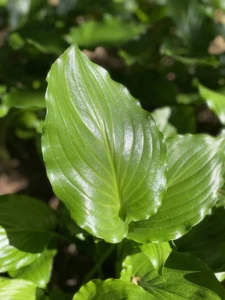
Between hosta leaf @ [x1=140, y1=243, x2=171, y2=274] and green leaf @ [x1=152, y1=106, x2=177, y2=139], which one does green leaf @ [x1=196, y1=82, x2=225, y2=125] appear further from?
hosta leaf @ [x1=140, y1=243, x2=171, y2=274]

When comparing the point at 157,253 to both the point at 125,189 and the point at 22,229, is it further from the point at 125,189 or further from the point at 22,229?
the point at 22,229

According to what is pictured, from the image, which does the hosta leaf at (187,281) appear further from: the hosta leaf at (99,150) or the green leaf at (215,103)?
the green leaf at (215,103)

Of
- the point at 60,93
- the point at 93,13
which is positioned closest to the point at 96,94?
the point at 60,93

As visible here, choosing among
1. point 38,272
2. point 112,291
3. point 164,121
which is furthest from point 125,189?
point 164,121

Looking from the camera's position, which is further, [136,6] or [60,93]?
[136,6]

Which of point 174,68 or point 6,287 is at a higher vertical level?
point 174,68

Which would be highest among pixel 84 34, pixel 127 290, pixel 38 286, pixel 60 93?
pixel 60 93

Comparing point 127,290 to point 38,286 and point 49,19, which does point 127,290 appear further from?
point 49,19
